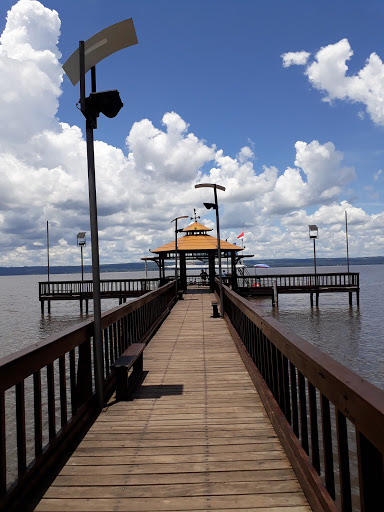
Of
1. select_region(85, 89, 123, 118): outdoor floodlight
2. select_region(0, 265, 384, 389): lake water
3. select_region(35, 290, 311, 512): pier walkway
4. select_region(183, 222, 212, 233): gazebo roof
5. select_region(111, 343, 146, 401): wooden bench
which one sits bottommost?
select_region(0, 265, 384, 389): lake water

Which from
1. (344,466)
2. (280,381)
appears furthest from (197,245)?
(344,466)

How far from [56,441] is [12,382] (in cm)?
102

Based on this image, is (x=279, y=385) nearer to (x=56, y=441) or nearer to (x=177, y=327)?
(x=56, y=441)

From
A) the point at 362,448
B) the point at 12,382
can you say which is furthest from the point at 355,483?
the point at 12,382

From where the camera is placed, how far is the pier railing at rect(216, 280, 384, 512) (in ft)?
5.43

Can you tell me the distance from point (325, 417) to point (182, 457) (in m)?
1.44

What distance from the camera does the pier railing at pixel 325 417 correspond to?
1.66m

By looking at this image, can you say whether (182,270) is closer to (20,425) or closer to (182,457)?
(182,457)

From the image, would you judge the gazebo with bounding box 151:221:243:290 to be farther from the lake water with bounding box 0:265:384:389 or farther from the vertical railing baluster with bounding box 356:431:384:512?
the vertical railing baluster with bounding box 356:431:384:512

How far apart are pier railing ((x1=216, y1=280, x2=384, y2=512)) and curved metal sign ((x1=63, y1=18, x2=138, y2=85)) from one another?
3.39 m

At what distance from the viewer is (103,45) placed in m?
4.18

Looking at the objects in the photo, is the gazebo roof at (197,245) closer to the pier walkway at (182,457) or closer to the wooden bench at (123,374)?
the pier walkway at (182,457)

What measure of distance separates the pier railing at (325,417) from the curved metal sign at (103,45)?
339 cm

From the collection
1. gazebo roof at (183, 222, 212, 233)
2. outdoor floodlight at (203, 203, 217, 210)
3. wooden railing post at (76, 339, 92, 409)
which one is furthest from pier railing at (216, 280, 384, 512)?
gazebo roof at (183, 222, 212, 233)
